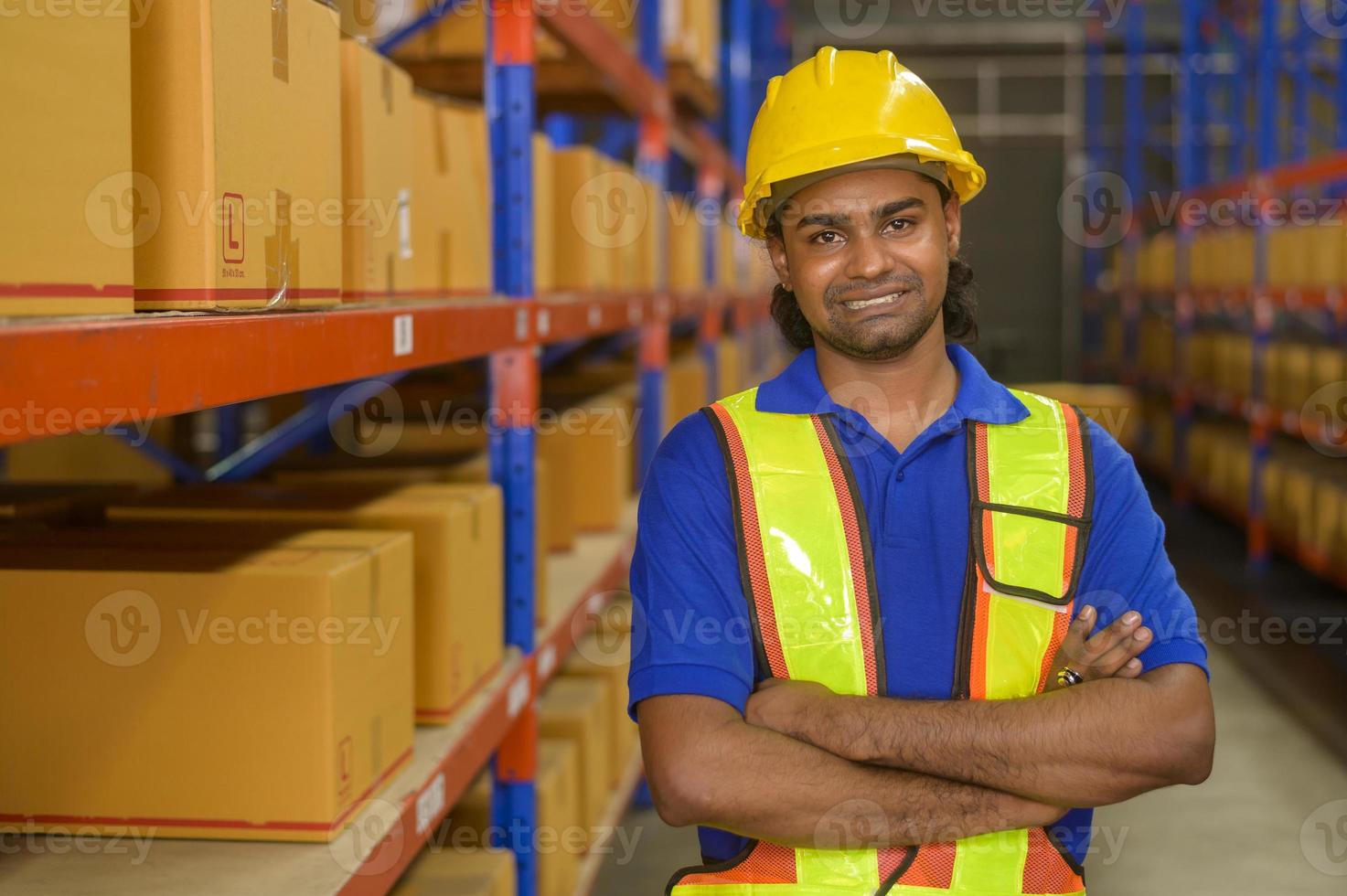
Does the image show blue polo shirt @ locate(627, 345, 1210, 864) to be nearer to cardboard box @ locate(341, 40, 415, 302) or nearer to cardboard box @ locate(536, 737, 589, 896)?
cardboard box @ locate(341, 40, 415, 302)

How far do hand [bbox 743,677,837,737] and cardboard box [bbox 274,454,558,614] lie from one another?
1.19 m

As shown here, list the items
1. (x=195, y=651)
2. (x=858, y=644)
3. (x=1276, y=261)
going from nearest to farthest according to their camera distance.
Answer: (x=195, y=651)
(x=858, y=644)
(x=1276, y=261)

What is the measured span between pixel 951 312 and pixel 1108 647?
790 mm

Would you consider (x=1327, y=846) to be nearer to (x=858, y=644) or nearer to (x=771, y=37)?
(x=858, y=644)

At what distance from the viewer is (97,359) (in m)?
1.14

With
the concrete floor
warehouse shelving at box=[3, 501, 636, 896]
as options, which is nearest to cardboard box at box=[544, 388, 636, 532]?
the concrete floor

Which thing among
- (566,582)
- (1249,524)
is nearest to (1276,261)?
(1249,524)

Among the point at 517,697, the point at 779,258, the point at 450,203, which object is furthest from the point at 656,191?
the point at 779,258

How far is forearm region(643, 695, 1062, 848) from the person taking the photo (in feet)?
5.97

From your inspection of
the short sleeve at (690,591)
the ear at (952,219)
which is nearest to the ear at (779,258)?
the ear at (952,219)

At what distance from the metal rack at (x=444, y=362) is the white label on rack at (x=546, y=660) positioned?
1 centimetres

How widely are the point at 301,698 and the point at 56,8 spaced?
98 centimetres

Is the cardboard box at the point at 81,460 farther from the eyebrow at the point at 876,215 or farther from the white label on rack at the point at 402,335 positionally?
the eyebrow at the point at 876,215

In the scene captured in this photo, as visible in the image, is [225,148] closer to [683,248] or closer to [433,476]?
[433,476]
